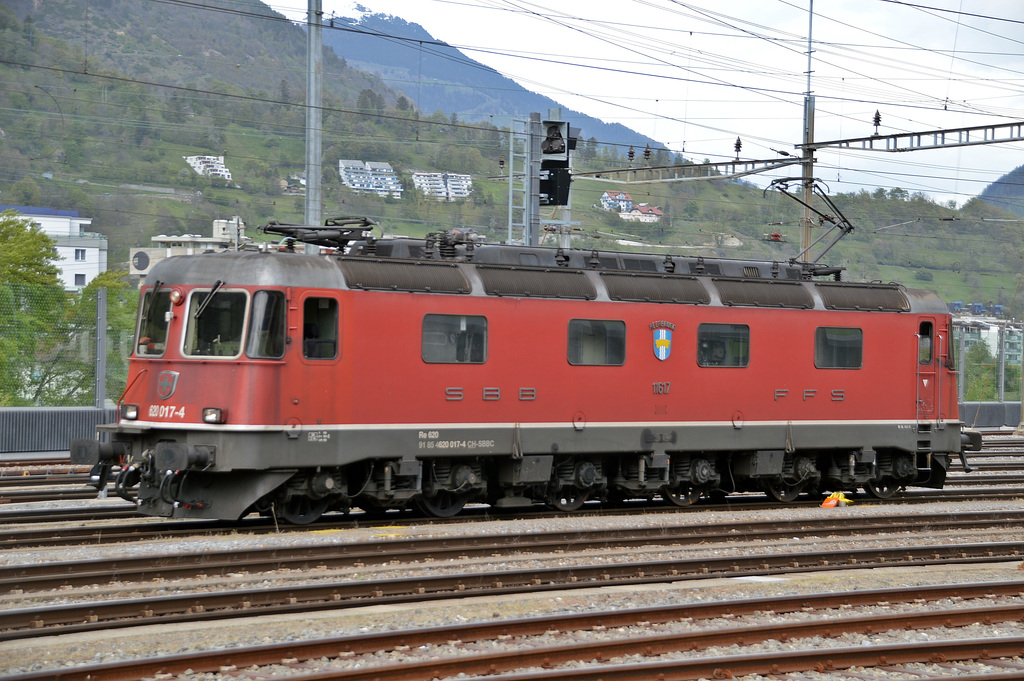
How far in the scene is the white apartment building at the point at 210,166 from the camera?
5758 inches

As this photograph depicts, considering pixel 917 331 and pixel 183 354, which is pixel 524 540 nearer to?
pixel 183 354

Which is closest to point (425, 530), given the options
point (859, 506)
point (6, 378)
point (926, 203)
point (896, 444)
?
point (859, 506)

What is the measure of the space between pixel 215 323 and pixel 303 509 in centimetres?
289

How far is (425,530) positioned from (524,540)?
152 centimetres

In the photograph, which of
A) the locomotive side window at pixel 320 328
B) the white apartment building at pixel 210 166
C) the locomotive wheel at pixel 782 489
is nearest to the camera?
the locomotive side window at pixel 320 328

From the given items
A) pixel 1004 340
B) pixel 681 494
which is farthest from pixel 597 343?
pixel 1004 340

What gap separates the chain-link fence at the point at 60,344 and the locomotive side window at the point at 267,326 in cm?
994

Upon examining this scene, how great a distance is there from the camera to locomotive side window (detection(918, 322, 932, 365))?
1975 centimetres

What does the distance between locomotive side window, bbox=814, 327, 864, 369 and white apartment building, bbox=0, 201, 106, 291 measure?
8758cm

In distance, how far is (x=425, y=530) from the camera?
46.3 ft

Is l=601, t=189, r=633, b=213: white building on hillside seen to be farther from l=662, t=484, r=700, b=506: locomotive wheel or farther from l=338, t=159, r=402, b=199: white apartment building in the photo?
l=662, t=484, r=700, b=506: locomotive wheel

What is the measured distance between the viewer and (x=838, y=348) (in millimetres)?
18891

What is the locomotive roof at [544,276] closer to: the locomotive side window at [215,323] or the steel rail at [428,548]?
the locomotive side window at [215,323]

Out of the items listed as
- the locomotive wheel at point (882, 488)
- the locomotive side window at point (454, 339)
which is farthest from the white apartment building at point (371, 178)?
the locomotive side window at point (454, 339)
